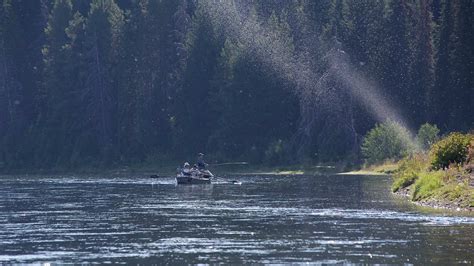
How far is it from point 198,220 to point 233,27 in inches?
3508

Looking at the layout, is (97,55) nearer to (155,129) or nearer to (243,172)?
(155,129)

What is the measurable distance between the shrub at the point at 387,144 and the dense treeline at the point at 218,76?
5.25m

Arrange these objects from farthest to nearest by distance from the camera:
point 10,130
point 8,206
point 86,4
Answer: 1. point 86,4
2. point 10,130
3. point 8,206

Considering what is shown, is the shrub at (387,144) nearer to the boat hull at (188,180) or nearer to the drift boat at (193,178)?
the drift boat at (193,178)

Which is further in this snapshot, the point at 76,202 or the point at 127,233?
the point at 76,202

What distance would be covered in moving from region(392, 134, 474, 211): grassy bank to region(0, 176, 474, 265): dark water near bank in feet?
4.67

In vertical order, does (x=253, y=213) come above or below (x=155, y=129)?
below

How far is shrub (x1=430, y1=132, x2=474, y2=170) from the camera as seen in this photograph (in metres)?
64.9

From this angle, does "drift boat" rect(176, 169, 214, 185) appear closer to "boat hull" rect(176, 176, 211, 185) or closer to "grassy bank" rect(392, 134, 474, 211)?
"boat hull" rect(176, 176, 211, 185)

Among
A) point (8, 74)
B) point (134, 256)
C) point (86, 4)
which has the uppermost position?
point (86, 4)

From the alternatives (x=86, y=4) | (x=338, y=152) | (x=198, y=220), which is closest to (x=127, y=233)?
(x=198, y=220)

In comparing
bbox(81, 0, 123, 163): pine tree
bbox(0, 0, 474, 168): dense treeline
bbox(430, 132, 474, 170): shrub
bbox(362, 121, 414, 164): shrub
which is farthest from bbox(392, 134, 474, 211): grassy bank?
bbox(81, 0, 123, 163): pine tree

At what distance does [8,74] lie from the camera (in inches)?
6024

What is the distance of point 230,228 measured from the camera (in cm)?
4806
